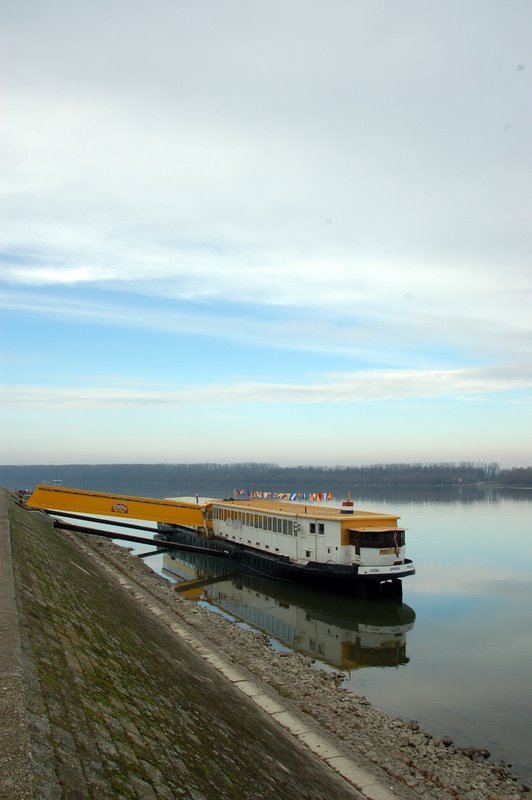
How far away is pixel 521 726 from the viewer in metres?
16.5

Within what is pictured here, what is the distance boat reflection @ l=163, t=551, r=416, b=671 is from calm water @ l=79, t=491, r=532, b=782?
0.16 feet

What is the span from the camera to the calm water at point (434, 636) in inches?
677

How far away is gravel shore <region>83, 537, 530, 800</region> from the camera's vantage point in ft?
40.5

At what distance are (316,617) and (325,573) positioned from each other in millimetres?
3118

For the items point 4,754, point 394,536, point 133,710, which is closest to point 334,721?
point 133,710

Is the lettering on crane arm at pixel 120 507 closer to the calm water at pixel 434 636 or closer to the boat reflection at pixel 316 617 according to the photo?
the calm water at pixel 434 636

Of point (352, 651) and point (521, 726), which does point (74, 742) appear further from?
point (352, 651)

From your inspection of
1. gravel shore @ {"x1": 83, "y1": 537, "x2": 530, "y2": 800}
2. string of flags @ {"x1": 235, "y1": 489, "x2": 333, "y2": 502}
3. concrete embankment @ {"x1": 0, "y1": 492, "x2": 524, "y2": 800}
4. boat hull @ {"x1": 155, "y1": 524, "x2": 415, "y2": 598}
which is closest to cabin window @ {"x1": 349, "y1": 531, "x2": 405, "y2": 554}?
boat hull @ {"x1": 155, "y1": 524, "x2": 415, "y2": 598}

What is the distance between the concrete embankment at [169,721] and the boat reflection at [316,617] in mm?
3895

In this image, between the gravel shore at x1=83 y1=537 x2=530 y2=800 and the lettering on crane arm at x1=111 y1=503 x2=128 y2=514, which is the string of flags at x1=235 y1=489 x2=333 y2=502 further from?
the gravel shore at x1=83 y1=537 x2=530 y2=800

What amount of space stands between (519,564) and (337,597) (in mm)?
18448

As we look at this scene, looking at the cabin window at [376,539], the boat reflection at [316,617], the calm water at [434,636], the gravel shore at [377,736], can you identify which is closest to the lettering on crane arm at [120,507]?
the calm water at [434,636]

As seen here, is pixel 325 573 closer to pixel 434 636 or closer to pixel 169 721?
pixel 434 636

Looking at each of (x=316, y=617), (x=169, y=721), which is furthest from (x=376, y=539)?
(x=169, y=721)
